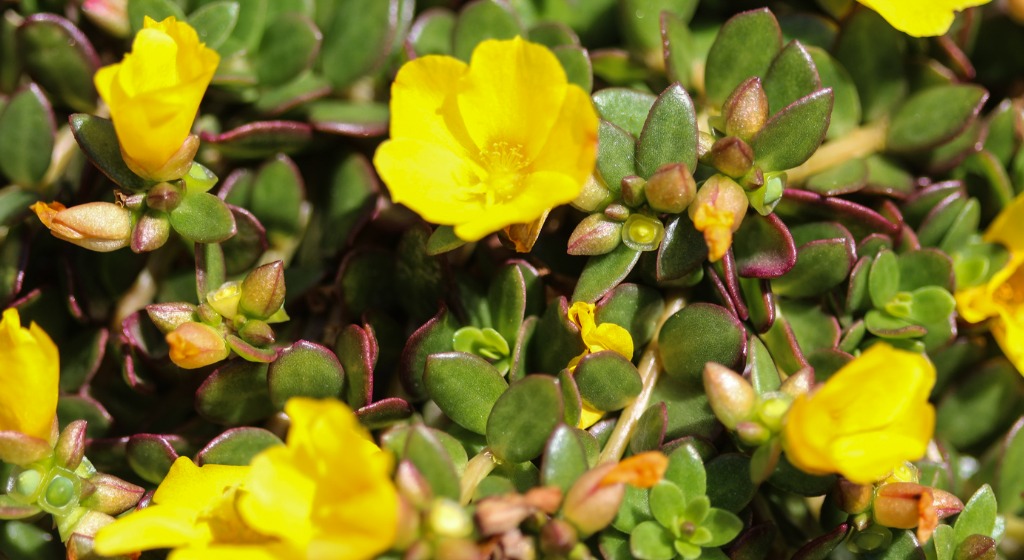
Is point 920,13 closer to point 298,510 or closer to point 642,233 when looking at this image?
point 642,233

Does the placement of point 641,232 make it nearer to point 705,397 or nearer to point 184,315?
point 705,397

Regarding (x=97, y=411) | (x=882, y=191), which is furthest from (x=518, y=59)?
(x=97, y=411)

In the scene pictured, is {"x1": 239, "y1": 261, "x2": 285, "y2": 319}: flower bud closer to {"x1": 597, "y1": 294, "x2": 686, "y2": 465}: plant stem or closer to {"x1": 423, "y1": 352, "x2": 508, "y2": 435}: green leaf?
{"x1": 423, "y1": 352, "x2": 508, "y2": 435}: green leaf

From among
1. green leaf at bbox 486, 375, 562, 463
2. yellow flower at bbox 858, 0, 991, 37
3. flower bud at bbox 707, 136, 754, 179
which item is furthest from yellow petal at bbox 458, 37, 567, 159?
yellow flower at bbox 858, 0, 991, 37

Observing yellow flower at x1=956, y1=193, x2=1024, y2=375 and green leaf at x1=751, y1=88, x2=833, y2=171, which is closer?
green leaf at x1=751, y1=88, x2=833, y2=171

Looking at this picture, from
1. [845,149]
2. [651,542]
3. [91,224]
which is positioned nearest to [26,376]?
[91,224]

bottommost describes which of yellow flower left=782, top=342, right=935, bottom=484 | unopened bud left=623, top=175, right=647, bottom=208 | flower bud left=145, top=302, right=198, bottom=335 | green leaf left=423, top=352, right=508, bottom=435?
green leaf left=423, top=352, right=508, bottom=435
